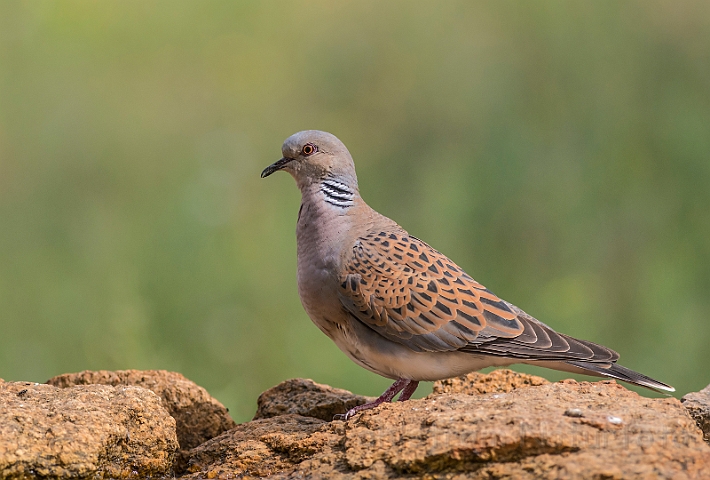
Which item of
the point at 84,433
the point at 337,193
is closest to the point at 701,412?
the point at 337,193

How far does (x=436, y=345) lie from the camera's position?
4.30 m

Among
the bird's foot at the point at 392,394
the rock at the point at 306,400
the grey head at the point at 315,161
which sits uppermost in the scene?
the grey head at the point at 315,161

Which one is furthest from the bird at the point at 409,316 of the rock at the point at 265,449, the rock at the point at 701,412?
the rock at the point at 701,412

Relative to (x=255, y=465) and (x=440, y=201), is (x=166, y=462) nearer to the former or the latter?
(x=255, y=465)

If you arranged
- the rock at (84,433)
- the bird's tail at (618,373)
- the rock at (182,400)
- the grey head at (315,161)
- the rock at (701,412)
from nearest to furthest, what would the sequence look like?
the rock at (84,433) → the bird's tail at (618,373) → the rock at (701,412) → the rock at (182,400) → the grey head at (315,161)

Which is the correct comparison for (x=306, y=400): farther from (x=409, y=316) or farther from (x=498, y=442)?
(x=498, y=442)

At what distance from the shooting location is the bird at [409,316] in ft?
14.0

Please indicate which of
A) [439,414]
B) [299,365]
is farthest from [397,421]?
[299,365]

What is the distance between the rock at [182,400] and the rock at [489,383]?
138cm

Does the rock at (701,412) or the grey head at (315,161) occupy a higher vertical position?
the grey head at (315,161)

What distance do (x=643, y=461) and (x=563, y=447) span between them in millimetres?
307

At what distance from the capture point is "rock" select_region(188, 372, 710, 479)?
2.92 meters

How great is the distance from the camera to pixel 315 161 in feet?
16.0

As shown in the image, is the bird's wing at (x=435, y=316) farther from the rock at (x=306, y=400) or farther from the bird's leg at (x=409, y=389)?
the rock at (x=306, y=400)
